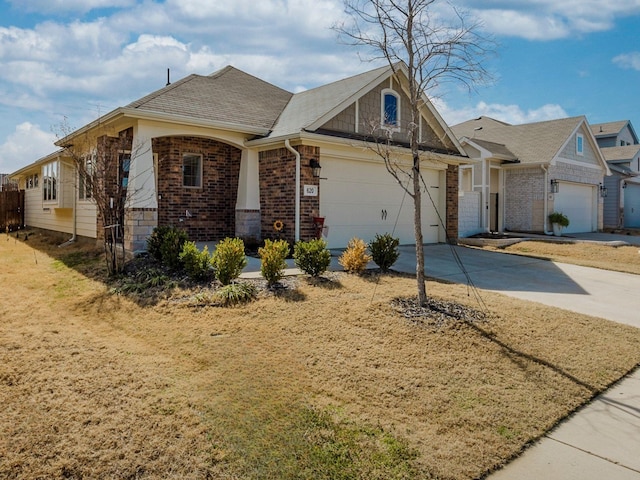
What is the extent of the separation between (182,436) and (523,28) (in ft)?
28.3

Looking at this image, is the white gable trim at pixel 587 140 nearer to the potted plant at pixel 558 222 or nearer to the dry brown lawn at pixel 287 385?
the potted plant at pixel 558 222

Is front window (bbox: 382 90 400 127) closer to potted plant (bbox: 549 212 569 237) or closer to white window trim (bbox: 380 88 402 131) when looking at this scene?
white window trim (bbox: 380 88 402 131)

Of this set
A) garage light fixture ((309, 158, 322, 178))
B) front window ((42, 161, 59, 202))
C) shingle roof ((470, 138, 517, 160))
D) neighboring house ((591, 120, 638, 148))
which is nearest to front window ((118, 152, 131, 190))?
garage light fixture ((309, 158, 322, 178))

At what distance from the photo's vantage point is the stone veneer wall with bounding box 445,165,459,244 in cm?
1440

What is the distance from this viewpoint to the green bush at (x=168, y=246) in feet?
26.9

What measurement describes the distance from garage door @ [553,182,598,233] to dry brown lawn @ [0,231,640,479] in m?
16.2

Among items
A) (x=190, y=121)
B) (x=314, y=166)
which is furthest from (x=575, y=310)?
(x=190, y=121)

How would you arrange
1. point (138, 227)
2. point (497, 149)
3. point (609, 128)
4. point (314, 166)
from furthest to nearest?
point (609, 128)
point (497, 149)
point (314, 166)
point (138, 227)

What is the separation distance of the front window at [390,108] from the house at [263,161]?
5cm

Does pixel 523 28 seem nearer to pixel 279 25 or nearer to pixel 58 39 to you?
pixel 279 25

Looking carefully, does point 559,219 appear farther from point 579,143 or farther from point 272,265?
point 272,265

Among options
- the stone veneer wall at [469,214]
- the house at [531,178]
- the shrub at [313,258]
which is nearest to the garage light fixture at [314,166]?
the shrub at [313,258]

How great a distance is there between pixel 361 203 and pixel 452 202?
3.76 metres

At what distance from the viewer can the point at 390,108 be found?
12.9m
